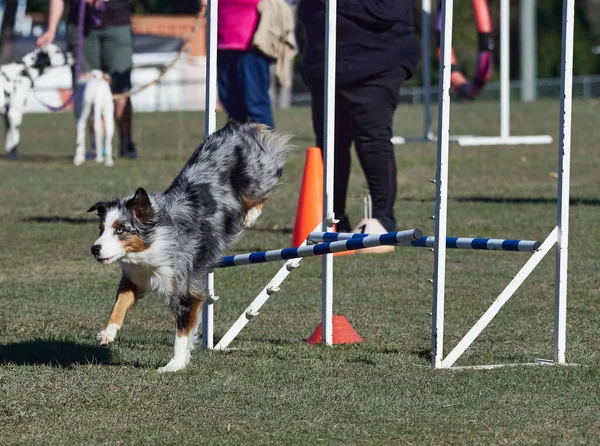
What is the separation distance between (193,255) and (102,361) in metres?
0.70

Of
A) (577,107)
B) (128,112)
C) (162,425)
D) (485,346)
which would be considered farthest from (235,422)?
(577,107)

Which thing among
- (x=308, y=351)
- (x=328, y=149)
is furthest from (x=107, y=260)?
(x=328, y=149)

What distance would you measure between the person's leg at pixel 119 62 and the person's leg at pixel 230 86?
3825mm

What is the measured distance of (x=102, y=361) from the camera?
5625 millimetres

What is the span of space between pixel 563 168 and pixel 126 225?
6.61 feet

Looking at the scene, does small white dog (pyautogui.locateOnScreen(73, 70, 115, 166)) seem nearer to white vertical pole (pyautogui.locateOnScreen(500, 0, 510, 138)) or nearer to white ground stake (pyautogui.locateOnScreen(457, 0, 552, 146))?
white ground stake (pyautogui.locateOnScreen(457, 0, 552, 146))

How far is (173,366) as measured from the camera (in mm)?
5387

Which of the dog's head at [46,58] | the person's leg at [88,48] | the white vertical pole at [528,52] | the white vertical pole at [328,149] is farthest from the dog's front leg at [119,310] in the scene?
the white vertical pole at [528,52]

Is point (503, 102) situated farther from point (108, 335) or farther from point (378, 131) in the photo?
point (108, 335)

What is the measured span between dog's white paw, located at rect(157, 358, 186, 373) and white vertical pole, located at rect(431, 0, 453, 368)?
3.88ft

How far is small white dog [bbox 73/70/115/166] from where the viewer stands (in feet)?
51.1

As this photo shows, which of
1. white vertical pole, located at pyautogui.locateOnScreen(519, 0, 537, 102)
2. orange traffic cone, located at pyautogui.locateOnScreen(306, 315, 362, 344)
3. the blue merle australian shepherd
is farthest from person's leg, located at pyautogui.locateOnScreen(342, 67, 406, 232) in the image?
white vertical pole, located at pyautogui.locateOnScreen(519, 0, 537, 102)

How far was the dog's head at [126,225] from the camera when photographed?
16.8ft

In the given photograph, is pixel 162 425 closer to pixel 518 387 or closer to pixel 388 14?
pixel 518 387
